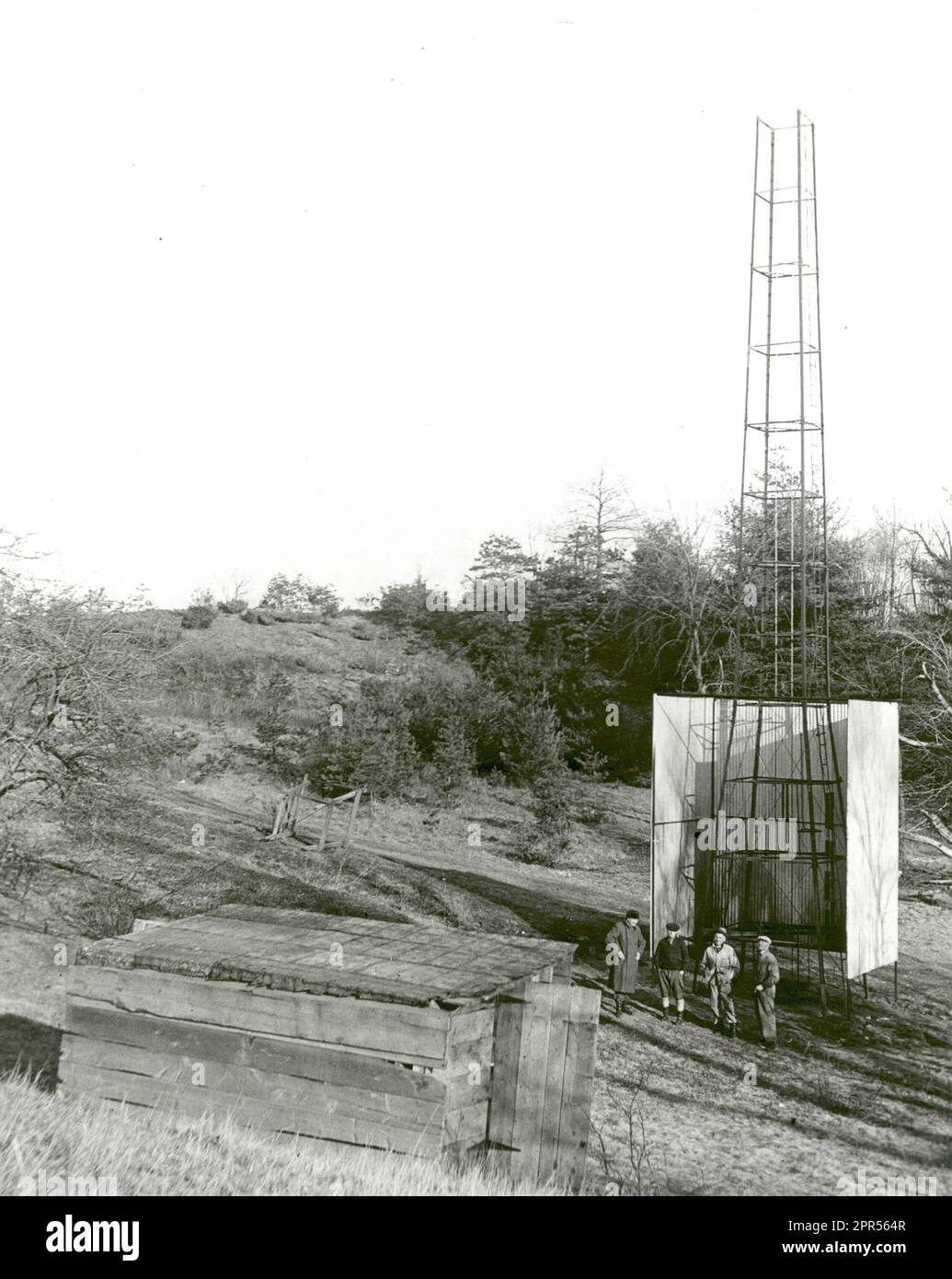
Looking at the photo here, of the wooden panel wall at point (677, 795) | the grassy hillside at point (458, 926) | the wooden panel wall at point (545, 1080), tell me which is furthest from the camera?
the wooden panel wall at point (677, 795)

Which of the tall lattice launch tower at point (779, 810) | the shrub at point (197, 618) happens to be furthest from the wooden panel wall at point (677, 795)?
the shrub at point (197, 618)

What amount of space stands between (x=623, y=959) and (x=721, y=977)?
130 cm

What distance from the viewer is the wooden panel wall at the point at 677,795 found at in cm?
1533

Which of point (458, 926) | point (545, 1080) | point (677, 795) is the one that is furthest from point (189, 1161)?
point (458, 926)

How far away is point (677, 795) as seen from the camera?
53.0 ft

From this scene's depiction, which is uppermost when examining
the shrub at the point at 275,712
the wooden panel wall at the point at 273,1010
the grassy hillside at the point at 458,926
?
the shrub at the point at 275,712

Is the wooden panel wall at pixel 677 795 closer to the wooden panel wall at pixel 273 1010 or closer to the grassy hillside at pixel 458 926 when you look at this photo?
the grassy hillside at pixel 458 926

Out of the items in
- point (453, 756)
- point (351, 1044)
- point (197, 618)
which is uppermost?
point (197, 618)

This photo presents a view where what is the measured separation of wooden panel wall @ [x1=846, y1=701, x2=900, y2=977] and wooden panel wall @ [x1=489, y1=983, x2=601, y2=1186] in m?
6.23

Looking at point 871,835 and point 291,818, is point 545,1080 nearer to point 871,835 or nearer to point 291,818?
point 871,835

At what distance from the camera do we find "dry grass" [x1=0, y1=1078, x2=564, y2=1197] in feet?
20.7

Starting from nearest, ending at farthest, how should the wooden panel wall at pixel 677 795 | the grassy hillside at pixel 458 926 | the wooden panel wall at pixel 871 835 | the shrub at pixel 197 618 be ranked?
the grassy hillside at pixel 458 926 < the wooden panel wall at pixel 871 835 < the wooden panel wall at pixel 677 795 < the shrub at pixel 197 618

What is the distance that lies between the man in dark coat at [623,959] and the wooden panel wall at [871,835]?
8.82 feet

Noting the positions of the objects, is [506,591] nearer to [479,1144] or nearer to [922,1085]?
[922,1085]
